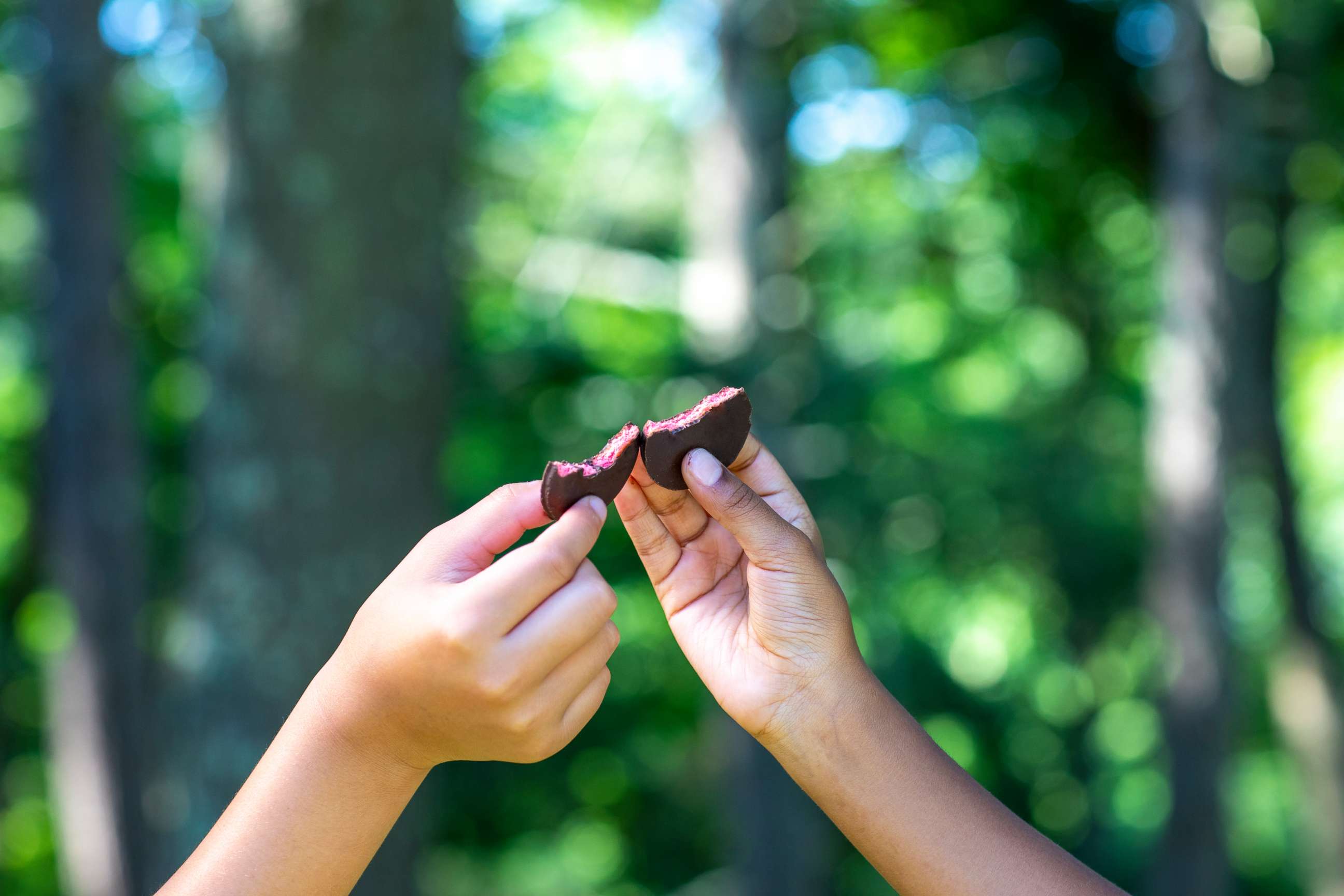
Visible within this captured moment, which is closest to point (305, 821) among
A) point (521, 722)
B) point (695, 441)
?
point (521, 722)

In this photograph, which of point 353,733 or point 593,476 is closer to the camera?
point 353,733

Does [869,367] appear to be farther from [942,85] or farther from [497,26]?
[497,26]

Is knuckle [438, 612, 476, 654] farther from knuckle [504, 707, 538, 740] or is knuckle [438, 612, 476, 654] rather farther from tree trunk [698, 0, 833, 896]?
tree trunk [698, 0, 833, 896]

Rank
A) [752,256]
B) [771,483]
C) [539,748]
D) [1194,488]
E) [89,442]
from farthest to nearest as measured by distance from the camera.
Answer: [752,256] → [1194,488] → [89,442] → [771,483] → [539,748]

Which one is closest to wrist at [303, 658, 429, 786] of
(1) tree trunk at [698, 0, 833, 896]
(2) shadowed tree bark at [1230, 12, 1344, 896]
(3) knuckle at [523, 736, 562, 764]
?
(3) knuckle at [523, 736, 562, 764]

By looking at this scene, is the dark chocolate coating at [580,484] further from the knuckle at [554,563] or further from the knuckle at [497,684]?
the knuckle at [497,684]

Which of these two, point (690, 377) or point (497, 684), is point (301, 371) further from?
point (690, 377)
